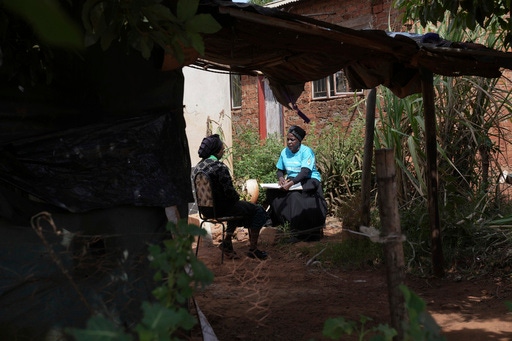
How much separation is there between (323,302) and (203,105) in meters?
5.34

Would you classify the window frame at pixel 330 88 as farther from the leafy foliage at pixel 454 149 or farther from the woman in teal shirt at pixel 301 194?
the leafy foliage at pixel 454 149

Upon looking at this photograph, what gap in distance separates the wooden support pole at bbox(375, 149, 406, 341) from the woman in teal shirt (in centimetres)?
553

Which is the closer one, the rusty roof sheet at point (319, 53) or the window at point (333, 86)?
the rusty roof sheet at point (319, 53)

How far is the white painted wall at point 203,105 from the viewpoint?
9.86 m

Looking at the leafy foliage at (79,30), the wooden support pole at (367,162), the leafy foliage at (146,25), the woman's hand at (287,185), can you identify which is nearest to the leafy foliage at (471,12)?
the wooden support pole at (367,162)

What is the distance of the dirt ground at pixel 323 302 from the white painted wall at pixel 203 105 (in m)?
3.31

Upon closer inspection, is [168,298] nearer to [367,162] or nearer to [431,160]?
[431,160]

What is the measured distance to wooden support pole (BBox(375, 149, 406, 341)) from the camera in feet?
9.05

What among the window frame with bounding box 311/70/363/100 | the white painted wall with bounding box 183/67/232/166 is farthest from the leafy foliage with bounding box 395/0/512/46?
the window frame with bounding box 311/70/363/100

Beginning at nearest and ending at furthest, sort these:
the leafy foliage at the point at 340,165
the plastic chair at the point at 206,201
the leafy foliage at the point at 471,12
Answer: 1. the leafy foliage at the point at 471,12
2. the plastic chair at the point at 206,201
3. the leafy foliage at the point at 340,165

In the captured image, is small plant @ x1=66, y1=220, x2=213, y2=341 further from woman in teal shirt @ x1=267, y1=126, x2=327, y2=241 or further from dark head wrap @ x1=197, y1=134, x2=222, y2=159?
woman in teal shirt @ x1=267, y1=126, x2=327, y2=241

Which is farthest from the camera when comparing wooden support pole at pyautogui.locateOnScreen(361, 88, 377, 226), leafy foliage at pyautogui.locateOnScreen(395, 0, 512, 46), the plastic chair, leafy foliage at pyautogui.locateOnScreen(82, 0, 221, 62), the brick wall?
the brick wall

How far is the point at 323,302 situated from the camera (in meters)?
5.47

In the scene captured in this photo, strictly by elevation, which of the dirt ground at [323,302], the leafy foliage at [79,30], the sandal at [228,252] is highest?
the leafy foliage at [79,30]
